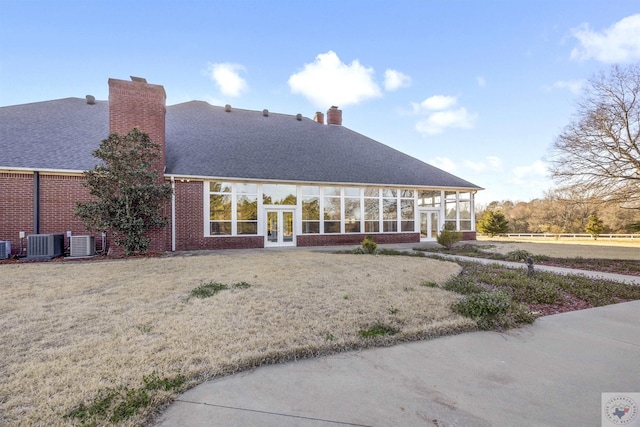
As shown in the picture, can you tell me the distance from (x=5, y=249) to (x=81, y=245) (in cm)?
256

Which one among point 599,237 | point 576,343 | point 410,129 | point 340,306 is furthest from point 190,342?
point 599,237

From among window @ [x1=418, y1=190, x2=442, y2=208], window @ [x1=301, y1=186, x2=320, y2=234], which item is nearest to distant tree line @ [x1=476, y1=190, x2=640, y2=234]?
window @ [x1=418, y1=190, x2=442, y2=208]

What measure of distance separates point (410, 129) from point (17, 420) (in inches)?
898

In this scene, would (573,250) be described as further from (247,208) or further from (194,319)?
(194,319)

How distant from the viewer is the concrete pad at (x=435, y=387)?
2.08m

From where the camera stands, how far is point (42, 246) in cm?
1005

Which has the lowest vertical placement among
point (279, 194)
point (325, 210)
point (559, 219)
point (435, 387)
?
point (435, 387)

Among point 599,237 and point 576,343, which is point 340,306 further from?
point 599,237

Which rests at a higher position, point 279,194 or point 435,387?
point 279,194

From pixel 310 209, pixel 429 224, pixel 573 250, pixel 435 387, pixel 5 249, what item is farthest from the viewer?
pixel 429 224

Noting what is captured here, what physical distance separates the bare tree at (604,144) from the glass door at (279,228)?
14.0 m

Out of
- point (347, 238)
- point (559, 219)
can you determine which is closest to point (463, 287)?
point (347, 238)

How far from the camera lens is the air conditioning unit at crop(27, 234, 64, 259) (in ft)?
32.7

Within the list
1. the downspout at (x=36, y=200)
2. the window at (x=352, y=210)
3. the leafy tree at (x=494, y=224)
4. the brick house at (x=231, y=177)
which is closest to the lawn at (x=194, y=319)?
the downspout at (x=36, y=200)
